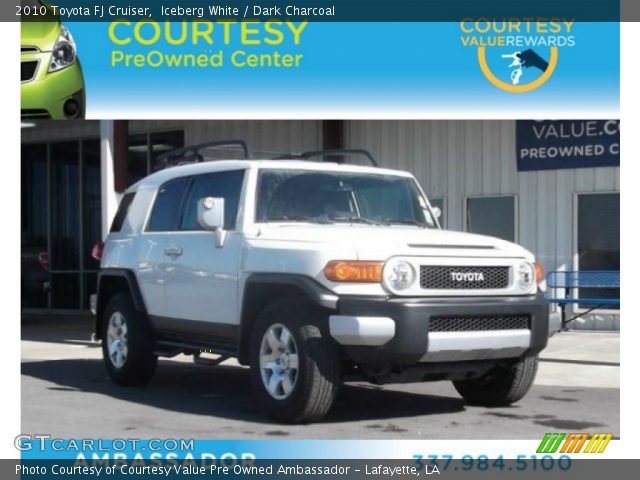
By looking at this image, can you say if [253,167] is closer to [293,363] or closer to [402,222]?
[402,222]

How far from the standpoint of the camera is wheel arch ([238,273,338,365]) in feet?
23.0

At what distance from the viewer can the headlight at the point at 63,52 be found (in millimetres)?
10797

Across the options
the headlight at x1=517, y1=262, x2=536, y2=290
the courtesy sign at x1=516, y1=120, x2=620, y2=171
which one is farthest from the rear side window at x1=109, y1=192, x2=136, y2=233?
the courtesy sign at x1=516, y1=120, x2=620, y2=171

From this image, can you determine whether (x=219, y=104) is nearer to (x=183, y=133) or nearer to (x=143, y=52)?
(x=143, y=52)

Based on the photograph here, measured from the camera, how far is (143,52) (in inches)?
424

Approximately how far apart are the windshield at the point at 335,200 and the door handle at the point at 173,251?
3.41 ft

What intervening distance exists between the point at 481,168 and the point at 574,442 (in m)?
10.2

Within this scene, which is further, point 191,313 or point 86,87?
point 86,87

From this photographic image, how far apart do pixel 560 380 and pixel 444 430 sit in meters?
3.38

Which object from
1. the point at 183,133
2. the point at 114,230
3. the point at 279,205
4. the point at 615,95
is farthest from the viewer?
the point at 183,133

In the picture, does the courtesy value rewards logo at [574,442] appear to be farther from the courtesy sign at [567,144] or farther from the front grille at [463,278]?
the courtesy sign at [567,144]

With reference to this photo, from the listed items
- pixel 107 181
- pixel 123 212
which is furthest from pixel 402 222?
pixel 107 181

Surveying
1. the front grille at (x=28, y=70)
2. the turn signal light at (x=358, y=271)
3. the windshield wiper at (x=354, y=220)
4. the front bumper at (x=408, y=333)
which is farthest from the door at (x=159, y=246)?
the front grille at (x=28, y=70)

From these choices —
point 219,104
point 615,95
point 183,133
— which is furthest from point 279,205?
point 183,133
